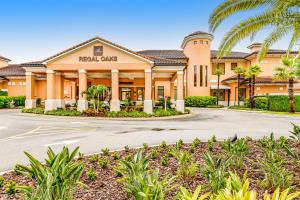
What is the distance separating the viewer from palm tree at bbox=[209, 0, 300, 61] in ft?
23.8

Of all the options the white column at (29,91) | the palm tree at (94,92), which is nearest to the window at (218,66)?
the palm tree at (94,92)

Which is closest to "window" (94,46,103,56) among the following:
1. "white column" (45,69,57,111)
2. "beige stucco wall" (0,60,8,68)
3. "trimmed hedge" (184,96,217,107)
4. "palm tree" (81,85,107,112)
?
"palm tree" (81,85,107,112)

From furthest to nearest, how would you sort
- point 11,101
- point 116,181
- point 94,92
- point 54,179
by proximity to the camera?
point 11,101 → point 94,92 → point 116,181 → point 54,179

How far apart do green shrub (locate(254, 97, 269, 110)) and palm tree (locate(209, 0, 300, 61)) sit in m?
24.5

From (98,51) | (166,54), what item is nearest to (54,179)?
(98,51)

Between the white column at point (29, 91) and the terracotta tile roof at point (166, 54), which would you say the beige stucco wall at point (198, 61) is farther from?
the white column at point (29, 91)

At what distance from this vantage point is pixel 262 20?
7.86 meters

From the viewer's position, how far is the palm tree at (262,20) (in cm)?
727

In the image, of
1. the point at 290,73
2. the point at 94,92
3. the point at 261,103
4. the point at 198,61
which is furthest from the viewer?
the point at 198,61

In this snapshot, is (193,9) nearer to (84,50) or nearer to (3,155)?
(84,50)

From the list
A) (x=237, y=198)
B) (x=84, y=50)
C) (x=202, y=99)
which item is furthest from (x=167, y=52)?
(x=237, y=198)

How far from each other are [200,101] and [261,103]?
→ 9915 millimetres

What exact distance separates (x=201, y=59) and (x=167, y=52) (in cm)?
972

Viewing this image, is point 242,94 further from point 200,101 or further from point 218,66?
point 200,101
